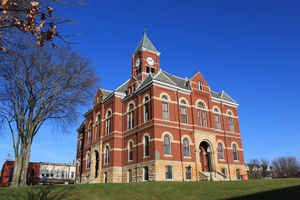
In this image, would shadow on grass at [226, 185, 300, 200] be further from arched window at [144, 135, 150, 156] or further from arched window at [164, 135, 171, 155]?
arched window at [144, 135, 150, 156]

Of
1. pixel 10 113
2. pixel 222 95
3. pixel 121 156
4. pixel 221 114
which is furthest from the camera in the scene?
pixel 222 95

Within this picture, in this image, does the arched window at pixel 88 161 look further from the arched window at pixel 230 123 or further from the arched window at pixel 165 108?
the arched window at pixel 230 123

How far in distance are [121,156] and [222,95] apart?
20216 mm

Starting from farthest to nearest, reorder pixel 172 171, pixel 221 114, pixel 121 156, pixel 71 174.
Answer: pixel 71 174
pixel 221 114
pixel 121 156
pixel 172 171

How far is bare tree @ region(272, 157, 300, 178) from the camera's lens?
8926 centimetres

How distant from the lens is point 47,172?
63500 mm

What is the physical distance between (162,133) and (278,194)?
17.0 m

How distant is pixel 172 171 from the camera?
2998 centimetres

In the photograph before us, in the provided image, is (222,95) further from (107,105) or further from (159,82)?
(107,105)

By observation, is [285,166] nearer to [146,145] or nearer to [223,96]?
[223,96]

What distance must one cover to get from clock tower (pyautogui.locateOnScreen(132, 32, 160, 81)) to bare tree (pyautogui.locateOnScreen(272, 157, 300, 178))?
69.1 meters

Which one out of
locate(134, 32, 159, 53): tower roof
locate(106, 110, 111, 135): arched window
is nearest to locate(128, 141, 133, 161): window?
locate(106, 110, 111, 135): arched window

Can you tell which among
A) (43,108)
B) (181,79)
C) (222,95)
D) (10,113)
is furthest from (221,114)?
(10,113)

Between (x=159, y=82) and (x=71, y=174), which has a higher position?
(x=159, y=82)
